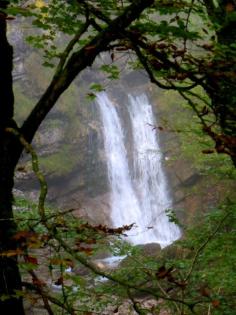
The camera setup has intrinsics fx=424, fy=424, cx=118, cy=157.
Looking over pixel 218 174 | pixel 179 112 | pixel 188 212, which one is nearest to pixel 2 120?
pixel 218 174

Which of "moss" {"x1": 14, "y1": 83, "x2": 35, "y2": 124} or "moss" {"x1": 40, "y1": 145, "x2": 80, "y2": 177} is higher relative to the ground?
"moss" {"x1": 14, "y1": 83, "x2": 35, "y2": 124}

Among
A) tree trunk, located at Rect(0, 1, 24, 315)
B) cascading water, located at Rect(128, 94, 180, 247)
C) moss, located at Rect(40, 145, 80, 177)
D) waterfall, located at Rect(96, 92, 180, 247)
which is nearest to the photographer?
tree trunk, located at Rect(0, 1, 24, 315)

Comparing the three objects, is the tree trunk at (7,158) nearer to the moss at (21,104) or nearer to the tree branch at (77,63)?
the tree branch at (77,63)

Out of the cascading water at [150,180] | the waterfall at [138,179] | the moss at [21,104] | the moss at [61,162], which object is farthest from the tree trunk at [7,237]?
the moss at [21,104]

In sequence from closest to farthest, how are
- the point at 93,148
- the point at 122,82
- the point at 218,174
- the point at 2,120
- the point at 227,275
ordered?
the point at 2,120
the point at 227,275
the point at 218,174
the point at 93,148
the point at 122,82

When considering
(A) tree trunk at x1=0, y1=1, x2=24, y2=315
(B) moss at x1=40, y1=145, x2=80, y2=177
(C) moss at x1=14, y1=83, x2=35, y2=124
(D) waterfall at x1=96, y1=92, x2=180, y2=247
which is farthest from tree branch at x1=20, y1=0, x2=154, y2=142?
(C) moss at x1=14, y1=83, x2=35, y2=124

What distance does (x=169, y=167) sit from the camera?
1068 inches

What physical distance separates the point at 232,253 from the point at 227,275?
0.38 metres

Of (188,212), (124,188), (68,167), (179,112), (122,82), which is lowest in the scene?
(188,212)

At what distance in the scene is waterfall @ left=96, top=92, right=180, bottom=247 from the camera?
25953 mm

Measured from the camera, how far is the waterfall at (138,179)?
25953mm

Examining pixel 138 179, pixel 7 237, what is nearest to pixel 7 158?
pixel 7 237

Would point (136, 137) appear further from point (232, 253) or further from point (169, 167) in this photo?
point (232, 253)

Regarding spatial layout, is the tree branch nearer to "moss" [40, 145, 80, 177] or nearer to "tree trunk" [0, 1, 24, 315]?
"tree trunk" [0, 1, 24, 315]
